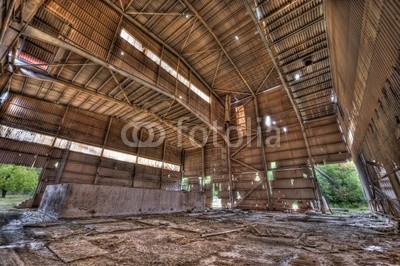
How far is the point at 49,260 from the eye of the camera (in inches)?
89.1

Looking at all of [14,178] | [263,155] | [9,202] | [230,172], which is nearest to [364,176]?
[263,155]

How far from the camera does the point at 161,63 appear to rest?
12.4 meters

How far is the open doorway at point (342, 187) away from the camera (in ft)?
63.8

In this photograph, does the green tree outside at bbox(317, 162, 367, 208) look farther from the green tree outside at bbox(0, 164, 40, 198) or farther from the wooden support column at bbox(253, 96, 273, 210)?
the green tree outside at bbox(0, 164, 40, 198)

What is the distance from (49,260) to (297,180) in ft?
51.5

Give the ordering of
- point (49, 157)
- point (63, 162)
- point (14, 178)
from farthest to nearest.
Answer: point (14, 178), point (63, 162), point (49, 157)

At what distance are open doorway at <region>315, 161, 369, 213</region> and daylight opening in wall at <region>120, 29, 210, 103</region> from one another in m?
15.6

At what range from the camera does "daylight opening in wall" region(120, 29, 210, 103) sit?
425 inches

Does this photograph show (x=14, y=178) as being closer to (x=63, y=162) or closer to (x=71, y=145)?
(x=63, y=162)

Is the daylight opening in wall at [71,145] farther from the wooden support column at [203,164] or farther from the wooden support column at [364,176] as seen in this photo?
the wooden support column at [364,176]

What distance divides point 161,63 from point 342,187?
24.0 meters

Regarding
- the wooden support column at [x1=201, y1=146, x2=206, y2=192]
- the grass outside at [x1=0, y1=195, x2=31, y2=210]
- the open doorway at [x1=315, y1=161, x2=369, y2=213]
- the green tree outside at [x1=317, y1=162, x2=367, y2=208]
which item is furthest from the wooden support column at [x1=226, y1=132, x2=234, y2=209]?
the grass outside at [x1=0, y1=195, x2=31, y2=210]

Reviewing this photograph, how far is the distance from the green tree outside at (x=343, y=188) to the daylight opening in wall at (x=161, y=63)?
1801 centimetres

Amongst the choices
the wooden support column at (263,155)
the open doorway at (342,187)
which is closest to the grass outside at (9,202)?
the wooden support column at (263,155)
